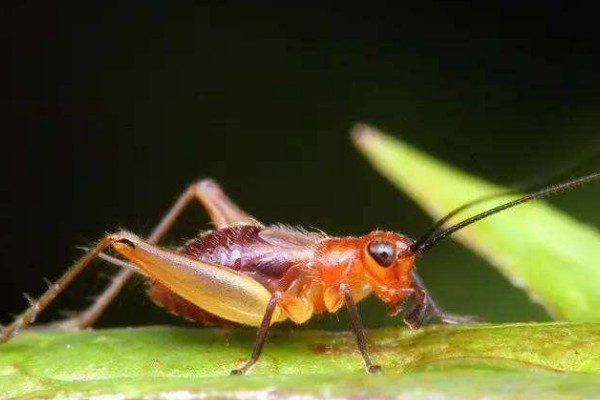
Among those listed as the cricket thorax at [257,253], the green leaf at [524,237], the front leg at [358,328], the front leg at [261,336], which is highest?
the green leaf at [524,237]

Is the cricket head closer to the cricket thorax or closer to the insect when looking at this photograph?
the insect

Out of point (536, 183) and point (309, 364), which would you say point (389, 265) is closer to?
point (536, 183)

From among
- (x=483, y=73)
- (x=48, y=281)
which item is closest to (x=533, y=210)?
(x=48, y=281)

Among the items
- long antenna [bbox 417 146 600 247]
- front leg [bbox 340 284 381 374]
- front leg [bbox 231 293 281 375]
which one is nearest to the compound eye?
front leg [bbox 340 284 381 374]

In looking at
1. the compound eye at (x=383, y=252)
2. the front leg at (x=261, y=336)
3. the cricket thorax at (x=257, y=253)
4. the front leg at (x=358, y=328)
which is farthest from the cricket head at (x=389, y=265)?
the front leg at (x=261, y=336)

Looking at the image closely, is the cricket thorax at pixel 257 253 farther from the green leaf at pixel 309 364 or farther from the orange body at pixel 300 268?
the green leaf at pixel 309 364

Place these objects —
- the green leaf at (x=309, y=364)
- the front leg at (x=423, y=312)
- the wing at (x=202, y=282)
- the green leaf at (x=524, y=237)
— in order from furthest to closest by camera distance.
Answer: the wing at (x=202, y=282)
the front leg at (x=423, y=312)
the green leaf at (x=524, y=237)
the green leaf at (x=309, y=364)
